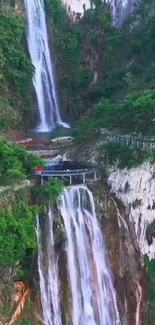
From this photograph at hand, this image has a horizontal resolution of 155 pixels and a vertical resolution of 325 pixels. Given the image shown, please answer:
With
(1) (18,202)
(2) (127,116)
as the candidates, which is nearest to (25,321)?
(1) (18,202)

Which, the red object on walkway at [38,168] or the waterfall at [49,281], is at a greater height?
the red object on walkway at [38,168]

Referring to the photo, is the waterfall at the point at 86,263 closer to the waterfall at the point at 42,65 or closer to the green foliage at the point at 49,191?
the green foliage at the point at 49,191

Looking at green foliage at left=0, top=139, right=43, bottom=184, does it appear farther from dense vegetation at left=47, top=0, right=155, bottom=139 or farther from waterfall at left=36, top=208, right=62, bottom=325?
dense vegetation at left=47, top=0, right=155, bottom=139

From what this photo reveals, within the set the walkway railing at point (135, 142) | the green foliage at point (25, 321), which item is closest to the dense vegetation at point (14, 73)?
the walkway railing at point (135, 142)

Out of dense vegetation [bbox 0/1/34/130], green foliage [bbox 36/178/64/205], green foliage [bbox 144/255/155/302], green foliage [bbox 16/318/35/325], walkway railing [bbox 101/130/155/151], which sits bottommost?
green foliage [bbox 16/318/35/325]

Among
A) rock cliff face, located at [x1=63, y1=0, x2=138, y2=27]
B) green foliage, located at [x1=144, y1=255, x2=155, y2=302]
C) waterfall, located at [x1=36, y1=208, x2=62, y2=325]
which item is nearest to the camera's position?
waterfall, located at [x1=36, y1=208, x2=62, y2=325]

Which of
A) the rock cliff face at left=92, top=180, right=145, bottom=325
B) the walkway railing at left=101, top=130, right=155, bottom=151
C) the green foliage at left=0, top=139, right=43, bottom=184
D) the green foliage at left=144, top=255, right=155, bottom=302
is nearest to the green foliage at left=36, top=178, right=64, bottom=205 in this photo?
the green foliage at left=0, top=139, right=43, bottom=184
